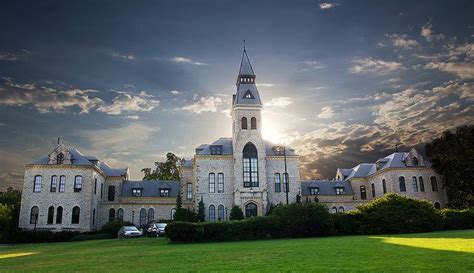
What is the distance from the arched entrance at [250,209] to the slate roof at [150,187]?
41.5ft

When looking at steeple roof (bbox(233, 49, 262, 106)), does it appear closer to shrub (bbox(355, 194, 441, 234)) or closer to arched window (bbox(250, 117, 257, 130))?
arched window (bbox(250, 117, 257, 130))

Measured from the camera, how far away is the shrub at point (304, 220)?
31.1m

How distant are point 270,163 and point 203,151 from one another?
31.1ft

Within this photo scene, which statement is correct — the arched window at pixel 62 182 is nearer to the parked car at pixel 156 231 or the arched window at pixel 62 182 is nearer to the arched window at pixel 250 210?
the parked car at pixel 156 231

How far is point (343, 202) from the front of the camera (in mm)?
59000

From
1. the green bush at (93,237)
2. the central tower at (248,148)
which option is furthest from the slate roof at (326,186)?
the green bush at (93,237)

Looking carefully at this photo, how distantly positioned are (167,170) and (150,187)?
1546 centimetres

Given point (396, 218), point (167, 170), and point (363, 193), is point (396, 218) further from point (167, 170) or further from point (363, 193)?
point (167, 170)

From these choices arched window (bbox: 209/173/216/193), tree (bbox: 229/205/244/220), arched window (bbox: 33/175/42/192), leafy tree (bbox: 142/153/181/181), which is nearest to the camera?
tree (bbox: 229/205/244/220)

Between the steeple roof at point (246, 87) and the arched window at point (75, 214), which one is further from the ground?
the steeple roof at point (246, 87)

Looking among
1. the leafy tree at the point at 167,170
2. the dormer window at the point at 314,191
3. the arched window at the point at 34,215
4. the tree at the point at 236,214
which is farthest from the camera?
the leafy tree at the point at 167,170

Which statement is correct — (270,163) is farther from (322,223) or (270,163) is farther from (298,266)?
(298,266)

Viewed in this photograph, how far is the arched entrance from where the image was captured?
2058 inches

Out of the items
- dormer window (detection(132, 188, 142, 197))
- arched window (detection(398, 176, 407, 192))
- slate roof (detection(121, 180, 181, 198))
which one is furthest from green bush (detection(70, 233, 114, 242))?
arched window (detection(398, 176, 407, 192))
